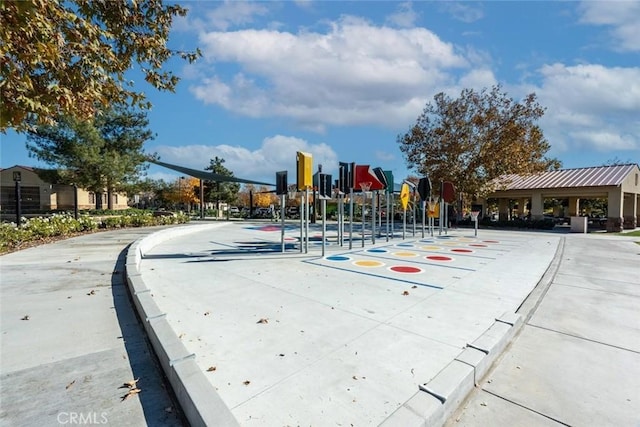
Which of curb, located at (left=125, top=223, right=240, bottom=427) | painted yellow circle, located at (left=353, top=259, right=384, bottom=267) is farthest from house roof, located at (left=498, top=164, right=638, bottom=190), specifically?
curb, located at (left=125, top=223, right=240, bottom=427)

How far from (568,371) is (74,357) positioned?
188 inches

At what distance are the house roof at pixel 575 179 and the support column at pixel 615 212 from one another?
81cm

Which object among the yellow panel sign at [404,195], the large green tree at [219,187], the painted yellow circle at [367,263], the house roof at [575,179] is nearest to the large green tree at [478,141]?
the house roof at [575,179]

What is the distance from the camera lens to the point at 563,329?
13.2ft

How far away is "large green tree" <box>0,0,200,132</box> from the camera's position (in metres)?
3.07

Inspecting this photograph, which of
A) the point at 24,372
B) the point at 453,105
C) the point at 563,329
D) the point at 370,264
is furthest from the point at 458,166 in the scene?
the point at 24,372

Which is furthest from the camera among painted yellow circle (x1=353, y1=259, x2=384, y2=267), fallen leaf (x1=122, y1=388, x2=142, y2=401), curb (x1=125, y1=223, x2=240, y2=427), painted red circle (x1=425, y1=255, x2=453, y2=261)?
painted red circle (x1=425, y1=255, x2=453, y2=261)

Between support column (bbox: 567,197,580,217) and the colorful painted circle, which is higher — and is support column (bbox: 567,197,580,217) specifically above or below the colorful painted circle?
above

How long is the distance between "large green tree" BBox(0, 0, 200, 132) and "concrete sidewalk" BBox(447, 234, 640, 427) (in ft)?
13.8

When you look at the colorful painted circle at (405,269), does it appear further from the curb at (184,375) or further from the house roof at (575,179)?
the house roof at (575,179)

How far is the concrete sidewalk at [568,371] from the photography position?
2.39 metres

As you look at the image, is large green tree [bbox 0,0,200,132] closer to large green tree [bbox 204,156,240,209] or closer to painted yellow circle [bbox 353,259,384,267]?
painted yellow circle [bbox 353,259,384,267]

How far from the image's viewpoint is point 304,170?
8.82m

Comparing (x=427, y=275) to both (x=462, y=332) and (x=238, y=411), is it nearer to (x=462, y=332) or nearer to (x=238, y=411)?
(x=462, y=332)
